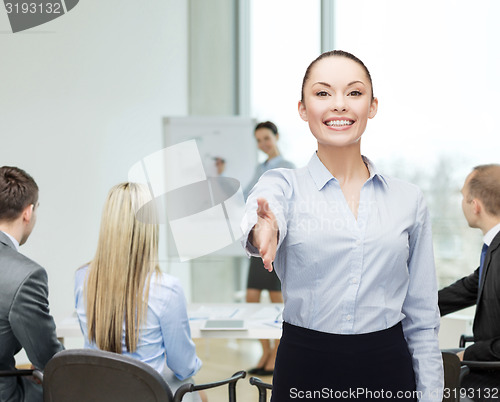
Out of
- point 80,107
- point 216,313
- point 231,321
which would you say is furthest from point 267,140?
point 231,321

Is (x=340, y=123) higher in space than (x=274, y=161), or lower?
higher

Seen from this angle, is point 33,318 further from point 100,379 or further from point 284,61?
point 284,61

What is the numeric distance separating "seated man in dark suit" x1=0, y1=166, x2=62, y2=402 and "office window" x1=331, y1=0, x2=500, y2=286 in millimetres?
3463

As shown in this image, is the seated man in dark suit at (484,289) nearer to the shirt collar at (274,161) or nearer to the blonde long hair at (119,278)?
the blonde long hair at (119,278)

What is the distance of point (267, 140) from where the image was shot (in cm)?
447

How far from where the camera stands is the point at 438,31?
4.77 m

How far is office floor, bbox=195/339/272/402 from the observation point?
375 centimetres

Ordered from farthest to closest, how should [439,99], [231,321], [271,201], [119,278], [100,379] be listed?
[439,99], [231,321], [119,278], [100,379], [271,201]

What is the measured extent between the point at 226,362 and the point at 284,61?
2742 millimetres

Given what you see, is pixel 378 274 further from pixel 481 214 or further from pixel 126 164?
pixel 126 164

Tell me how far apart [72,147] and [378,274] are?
4.18m

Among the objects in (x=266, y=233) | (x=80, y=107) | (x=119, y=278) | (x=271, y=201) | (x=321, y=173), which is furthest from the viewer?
(x=80, y=107)

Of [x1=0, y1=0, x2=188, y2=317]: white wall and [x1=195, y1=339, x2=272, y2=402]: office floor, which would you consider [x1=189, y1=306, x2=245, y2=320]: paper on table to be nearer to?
[x1=195, y1=339, x2=272, y2=402]: office floor

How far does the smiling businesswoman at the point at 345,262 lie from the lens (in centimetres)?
112
